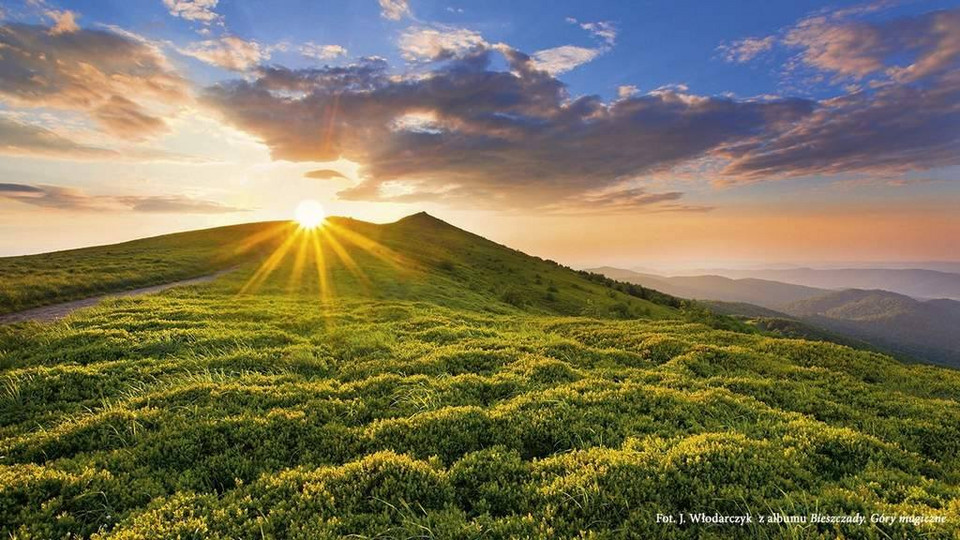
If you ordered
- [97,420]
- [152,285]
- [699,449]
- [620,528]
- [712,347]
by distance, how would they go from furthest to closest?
[152,285] → [712,347] → [97,420] → [699,449] → [620,528]

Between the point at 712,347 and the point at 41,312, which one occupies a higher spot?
the point at 712,347

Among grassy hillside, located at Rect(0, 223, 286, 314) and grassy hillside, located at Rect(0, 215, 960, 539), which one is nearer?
grassy hillside, located at Rect(0, 215, 960, 539)

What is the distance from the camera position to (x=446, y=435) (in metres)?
11.3

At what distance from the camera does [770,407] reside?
14.3 metres

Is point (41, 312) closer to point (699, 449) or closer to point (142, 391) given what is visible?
point (142, 391)

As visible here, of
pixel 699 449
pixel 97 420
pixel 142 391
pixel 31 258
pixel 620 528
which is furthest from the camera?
pixel 31 258

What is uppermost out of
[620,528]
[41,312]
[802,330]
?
[620,528]

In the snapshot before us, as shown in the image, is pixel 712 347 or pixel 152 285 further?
pixel 152 285

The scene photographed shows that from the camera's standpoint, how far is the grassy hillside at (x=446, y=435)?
8.01 metres

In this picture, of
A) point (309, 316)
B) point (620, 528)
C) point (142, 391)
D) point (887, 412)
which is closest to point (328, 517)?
point (620, 528)

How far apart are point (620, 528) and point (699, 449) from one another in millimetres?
3442

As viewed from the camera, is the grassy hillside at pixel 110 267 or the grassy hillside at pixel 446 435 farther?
the grassy hillside at pixel 110 267

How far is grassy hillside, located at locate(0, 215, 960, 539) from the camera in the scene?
8.01 metres

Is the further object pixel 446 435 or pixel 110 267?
pixel 110 267
